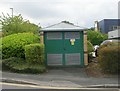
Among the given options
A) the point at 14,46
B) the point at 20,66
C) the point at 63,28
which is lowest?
the point at 20,66

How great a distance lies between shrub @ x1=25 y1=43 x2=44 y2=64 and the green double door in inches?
55.0

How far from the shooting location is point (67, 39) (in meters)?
19.3

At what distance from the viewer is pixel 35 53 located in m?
17.9

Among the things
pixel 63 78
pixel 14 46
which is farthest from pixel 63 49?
pixel 63 78

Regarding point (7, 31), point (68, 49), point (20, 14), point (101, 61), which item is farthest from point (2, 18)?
point (101, 61)

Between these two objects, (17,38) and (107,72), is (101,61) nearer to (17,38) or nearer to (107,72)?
(107,72)

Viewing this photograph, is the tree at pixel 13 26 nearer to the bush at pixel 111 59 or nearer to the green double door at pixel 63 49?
the green double door at pixel 63 49

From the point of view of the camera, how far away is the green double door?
757 inches

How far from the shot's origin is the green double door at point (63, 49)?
63.1 ft

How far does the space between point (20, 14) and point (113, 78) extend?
67.4 ft

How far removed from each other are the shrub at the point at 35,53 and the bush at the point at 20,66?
32 cm

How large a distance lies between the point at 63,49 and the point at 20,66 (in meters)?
3.13

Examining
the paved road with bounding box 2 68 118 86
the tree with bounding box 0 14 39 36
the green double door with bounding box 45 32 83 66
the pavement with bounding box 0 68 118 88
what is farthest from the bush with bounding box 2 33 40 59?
the tree with bounding box 0 14 39 36

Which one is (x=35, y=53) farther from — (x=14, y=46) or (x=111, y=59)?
(x=111, y=59)
